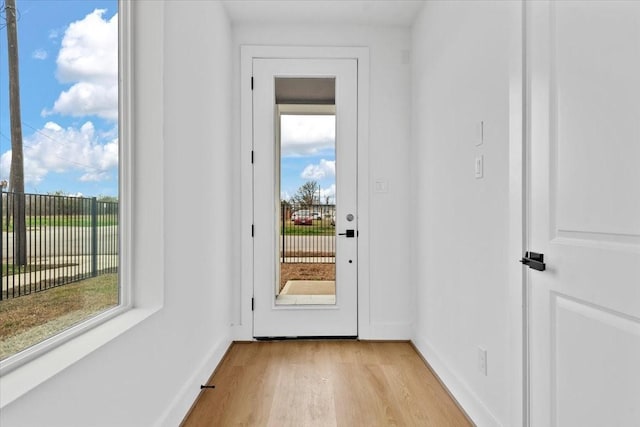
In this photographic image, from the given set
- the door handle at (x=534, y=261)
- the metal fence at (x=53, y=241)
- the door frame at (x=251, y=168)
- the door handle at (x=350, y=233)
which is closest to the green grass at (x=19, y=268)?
the metal fence at (x=53, y=241)

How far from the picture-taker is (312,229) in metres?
3.43

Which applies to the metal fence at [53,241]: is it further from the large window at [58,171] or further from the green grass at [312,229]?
the green grass at [312,229]

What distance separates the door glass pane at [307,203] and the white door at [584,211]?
198 centimetres

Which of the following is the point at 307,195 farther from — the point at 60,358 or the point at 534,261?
the point at 60,358

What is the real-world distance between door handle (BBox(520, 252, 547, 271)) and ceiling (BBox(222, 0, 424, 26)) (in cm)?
219

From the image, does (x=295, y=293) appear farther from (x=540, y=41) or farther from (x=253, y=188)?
(x=540, y=41)

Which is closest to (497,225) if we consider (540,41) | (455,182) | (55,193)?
(455,182)

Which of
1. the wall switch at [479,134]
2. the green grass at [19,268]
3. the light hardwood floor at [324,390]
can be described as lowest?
the light hardwood floor at [324,390]

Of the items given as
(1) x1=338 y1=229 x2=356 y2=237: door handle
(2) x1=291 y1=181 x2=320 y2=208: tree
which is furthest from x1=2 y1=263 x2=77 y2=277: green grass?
(1) x1=338 y1=229 x2=356 y2=237: door handle

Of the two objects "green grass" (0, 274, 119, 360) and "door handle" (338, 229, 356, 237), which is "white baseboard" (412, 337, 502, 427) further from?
"green grass" (0, 274, 119, 360)

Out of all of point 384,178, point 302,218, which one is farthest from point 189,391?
point 384,178

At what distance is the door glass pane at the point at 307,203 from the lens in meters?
3.42

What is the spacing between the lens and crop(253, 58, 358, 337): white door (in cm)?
342

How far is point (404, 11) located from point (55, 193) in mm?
2752
